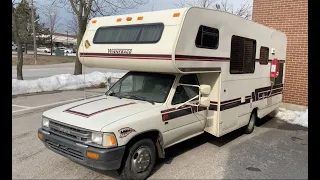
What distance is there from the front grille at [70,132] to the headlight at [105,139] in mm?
137

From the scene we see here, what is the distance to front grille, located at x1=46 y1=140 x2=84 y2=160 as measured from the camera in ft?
13.1

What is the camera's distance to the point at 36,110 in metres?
8.84

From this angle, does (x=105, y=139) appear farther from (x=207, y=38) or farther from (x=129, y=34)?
(x=207, y=38)

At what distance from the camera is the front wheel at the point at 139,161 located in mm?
4156

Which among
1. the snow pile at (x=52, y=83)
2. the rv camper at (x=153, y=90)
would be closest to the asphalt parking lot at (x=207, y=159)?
the rv camper at (x=153, y=90)

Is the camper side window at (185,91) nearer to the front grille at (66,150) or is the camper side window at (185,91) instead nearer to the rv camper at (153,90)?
the rv camper at (153,90)

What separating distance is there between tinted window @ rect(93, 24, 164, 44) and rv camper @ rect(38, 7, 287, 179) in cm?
2

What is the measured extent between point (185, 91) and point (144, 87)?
2.41ft

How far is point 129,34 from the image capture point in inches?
199

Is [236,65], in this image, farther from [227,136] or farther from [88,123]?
[88,123]

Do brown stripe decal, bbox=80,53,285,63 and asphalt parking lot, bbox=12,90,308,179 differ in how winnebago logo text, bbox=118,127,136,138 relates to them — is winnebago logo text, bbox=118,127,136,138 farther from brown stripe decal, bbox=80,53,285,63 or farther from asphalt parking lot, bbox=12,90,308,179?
brown stripe decal, bbox=80,53,285,63

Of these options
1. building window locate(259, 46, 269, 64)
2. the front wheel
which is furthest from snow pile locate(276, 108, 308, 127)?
the front wheel

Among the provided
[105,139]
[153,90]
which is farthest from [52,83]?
[105,139]

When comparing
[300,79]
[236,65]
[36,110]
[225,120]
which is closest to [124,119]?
[225,120]
